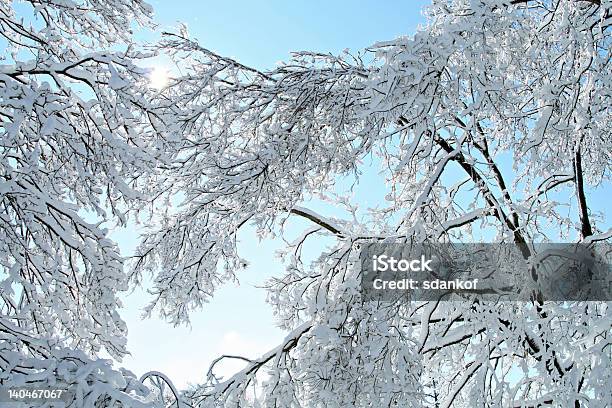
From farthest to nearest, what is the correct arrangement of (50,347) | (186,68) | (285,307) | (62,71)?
(285,307), (186,68), (62,71), (50,347)

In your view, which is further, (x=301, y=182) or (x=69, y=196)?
(x=301, y=182)

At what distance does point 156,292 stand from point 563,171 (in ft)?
14.8

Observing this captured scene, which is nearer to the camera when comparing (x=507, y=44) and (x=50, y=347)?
(x=50, y=347)

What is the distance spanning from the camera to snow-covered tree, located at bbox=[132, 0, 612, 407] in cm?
395

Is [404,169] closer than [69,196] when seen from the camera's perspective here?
No

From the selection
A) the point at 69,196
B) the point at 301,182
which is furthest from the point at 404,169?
the point at 69,196

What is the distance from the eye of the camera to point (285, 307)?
6.70 metres

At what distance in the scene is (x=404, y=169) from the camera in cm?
506

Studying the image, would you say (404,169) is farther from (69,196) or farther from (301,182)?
(69,196)

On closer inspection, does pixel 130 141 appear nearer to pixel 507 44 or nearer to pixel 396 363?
pixel 396 363

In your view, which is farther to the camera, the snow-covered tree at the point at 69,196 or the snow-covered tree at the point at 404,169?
the snow-covered tree at the point at 404,169

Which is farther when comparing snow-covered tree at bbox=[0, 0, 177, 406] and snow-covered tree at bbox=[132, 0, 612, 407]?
snow-covered tree at bbox=[132, 0, 612, 407]

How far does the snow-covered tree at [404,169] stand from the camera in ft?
13.0

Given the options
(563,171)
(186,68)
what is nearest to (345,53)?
(186,68)
